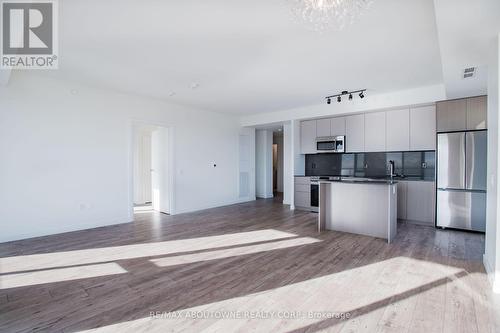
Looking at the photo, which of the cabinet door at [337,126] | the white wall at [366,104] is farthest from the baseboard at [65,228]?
the cabinet door at [337,126]

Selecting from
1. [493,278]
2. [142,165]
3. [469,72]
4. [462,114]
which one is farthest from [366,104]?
[142,165]

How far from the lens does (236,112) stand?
7.02 m

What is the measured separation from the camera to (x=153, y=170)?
6.53 metres

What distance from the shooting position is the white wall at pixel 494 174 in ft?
7.70

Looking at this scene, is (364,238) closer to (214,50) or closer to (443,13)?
(443,13)

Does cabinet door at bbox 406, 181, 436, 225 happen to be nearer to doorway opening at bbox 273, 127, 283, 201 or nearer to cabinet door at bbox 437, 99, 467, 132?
cabinet door at bbox 437, 99, 467, 132

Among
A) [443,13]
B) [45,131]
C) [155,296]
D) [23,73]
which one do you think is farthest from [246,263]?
[23,73]

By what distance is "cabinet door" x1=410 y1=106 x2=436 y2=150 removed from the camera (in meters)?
4.84

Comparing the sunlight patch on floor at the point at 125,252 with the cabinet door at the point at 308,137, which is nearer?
the sunlight patch on floor at the point at 125,252

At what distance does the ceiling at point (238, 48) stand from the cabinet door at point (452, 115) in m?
0.56

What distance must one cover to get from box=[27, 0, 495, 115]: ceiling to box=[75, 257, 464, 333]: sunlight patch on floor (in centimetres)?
246

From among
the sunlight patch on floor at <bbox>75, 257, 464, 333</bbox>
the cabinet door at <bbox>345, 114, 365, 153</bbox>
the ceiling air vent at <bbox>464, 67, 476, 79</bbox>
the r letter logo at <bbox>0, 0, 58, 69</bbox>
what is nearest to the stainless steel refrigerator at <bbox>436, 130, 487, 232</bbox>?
the ceiling air vent at <bbox>464, 67, 476, 79</bbox>

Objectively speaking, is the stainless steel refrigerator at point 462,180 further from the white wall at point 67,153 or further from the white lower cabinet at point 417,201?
the white wall at point 67,153

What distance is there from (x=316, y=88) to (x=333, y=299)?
146 inches
